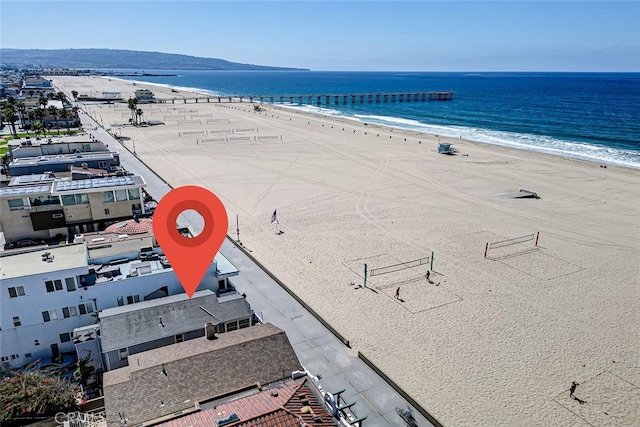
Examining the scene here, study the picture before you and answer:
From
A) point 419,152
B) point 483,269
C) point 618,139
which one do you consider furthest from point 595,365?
point 618,139

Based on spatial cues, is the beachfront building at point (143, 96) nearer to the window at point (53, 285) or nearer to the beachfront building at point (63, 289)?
the beachfront building at point (63, 289)

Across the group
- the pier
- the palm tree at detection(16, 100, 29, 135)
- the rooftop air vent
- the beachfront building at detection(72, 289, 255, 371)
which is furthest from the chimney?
the pier

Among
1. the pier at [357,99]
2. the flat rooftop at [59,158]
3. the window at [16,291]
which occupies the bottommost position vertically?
the window at [16,291]

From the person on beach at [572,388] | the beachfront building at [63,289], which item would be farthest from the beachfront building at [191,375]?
the person on beach at [572,388]

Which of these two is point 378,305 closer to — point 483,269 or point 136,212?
point 483,269

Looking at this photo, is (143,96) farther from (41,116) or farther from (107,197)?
(107,197)

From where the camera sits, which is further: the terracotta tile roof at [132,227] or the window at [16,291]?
the terracotta tile roof at [132,227]

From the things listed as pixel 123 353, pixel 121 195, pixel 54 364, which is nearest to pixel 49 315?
pixel 54 364
